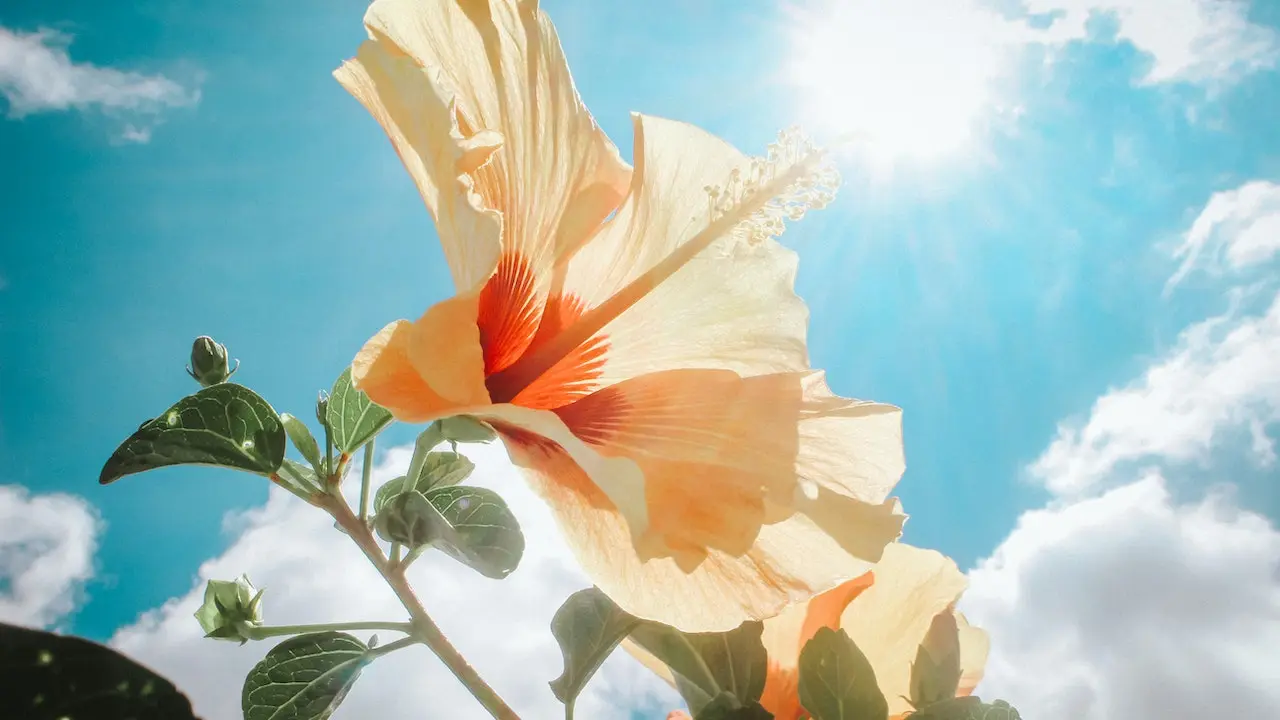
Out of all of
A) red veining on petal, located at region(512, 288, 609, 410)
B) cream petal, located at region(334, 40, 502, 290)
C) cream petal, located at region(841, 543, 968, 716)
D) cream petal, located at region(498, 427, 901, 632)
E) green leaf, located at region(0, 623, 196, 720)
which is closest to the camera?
green leaf, located at region(0, 623, 196, 720)

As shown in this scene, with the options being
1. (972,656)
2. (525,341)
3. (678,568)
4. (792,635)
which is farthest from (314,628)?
(972,656)

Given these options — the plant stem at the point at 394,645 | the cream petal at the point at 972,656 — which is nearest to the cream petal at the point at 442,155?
the plant stem at the point at 394,645

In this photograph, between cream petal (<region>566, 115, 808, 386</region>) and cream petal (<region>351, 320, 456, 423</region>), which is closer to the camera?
cream petal (<region>351, 320, 456, 423</region>)

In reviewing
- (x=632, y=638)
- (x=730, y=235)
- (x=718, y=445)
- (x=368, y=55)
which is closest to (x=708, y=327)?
(x=730, y=235)

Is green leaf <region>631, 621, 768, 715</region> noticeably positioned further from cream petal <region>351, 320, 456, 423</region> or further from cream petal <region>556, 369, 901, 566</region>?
cream petal <region>351, 320, 456, 423</region>

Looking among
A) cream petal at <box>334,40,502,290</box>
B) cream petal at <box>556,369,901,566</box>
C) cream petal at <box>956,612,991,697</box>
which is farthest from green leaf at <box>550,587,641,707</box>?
cream petal at <box>956,612,991,697</box>

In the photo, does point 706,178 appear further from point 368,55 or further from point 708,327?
point 368,55

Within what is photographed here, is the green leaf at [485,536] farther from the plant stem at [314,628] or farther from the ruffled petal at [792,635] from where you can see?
the ruffled petal at [792,635]
